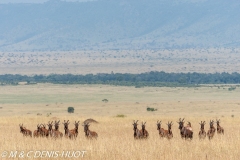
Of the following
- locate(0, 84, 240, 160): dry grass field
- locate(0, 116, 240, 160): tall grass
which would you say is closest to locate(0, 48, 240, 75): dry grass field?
locate(0, 84, 240, 160): dry grass field

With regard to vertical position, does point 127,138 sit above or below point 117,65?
below

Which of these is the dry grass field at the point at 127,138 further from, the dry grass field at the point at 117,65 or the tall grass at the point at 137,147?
the dry grass field at the point at 117,65

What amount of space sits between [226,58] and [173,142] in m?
184

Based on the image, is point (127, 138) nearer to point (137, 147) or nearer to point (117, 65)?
point (137, 147)

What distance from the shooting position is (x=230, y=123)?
29.3 m

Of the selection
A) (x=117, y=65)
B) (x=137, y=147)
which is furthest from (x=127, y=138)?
(x=117, y=65)

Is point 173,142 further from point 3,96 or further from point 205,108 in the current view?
point 3,96

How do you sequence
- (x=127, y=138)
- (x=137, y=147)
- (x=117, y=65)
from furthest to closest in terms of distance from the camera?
(x=117, y=65) < (x=127, y=138) < (x=137, y=147)

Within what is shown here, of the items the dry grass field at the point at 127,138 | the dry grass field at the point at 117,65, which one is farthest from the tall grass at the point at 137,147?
the dry grass field at the point at 117,65

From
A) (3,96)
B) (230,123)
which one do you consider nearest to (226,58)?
(3,96)

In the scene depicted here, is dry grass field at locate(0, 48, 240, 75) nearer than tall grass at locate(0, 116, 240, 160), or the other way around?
tall grass at locate(0, 116, 240, 160)

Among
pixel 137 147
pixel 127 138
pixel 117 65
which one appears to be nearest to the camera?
pixel 137 147

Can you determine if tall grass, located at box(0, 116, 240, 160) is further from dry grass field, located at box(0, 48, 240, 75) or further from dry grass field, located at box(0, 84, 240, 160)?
dry grass field, located at box(0, 48, 240, 75)

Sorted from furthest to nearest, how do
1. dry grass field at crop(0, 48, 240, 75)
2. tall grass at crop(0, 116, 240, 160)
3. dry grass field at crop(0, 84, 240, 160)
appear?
1. dry grass field at crop(0, 48, 240, 75)
2. dry grass field at crop(0, 84, 240, 160)
3. tall grass at crop(0, 116, 240, 160)
